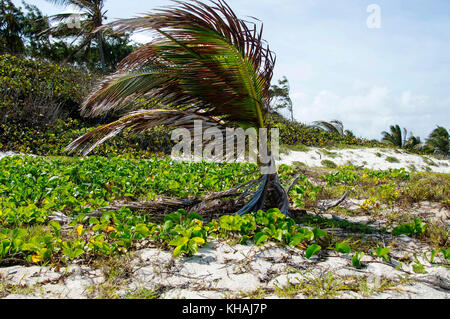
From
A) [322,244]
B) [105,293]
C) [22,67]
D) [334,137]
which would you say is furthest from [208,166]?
[334,137]

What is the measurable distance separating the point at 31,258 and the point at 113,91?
6.67 feet

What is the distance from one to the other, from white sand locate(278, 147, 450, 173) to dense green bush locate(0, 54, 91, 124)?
7.64 m

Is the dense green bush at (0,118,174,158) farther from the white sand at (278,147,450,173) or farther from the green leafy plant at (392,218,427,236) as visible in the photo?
the green leafy plant at (392,218,427,236)

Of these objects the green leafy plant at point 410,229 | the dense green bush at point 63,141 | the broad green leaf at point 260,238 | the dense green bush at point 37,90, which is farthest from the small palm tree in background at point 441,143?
the broad green leaf at point 260,238

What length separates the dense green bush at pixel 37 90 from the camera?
31.2ft

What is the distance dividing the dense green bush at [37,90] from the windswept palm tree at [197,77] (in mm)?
7433

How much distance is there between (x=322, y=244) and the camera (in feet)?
7.48

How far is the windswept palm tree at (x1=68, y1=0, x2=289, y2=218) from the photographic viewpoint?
9.79 ft

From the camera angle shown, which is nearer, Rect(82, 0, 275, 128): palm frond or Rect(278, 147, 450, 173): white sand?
Rect(82, 0, 275, 128): palm frond

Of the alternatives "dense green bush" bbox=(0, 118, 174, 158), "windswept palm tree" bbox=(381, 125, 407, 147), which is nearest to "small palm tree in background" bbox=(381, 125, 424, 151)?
"windswept palm tree" bbox=(381, 125, 407, 147)

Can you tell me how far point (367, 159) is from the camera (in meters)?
12.5

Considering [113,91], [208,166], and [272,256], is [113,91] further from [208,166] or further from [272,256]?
[208,166]

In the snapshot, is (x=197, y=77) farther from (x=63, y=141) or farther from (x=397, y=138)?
(x=397, y=138)

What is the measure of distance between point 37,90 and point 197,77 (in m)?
9.06
